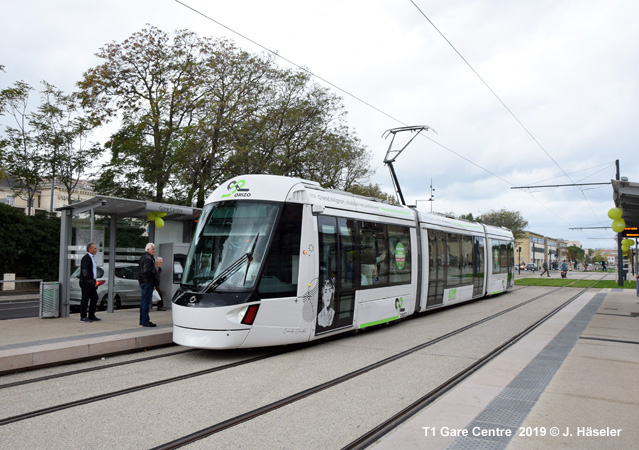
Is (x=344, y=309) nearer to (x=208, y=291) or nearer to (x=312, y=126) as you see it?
(x=208, y=291)

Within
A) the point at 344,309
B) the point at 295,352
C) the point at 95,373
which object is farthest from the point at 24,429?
the point at 344,309

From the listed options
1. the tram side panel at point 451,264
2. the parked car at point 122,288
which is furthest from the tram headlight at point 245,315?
the parked car at point 122,288

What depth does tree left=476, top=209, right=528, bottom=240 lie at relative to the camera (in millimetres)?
66812

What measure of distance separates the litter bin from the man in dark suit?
1054 mm

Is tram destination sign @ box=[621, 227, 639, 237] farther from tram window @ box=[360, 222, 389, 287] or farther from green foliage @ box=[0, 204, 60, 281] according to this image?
green foliage @ box=[0, 204, 60, 281]

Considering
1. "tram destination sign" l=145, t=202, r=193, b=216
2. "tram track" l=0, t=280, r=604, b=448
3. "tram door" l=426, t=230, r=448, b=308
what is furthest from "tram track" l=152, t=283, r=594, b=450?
"tram destination sign" l=145, t=202, r=193, b=216

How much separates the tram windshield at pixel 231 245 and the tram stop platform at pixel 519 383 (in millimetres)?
2044

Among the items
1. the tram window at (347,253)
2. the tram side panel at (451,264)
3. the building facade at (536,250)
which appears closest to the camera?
the tram window at (347,253)

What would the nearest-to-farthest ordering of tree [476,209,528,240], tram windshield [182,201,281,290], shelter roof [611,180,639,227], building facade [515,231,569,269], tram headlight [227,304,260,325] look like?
1. tram headlight [227,304,260,325]
2. tram windshield [182,201,281,290]
3. shelter roof [611,180,639,227]
4. tree [476,209,528,240]
5. building facade [515,231,569,269]

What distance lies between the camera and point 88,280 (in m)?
11.0

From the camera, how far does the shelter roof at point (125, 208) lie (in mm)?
11406

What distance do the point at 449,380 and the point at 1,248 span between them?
27.2m

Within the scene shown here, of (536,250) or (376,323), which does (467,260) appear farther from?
(536,250)

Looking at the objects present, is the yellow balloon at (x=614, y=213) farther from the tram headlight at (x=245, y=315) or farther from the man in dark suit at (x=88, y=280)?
the man in dark suit at (x=88, y=280)
